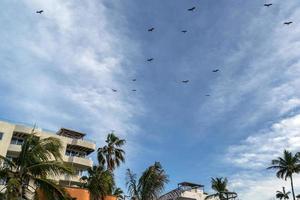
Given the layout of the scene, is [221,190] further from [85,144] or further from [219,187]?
[85,144]

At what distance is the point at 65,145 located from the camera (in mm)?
53125

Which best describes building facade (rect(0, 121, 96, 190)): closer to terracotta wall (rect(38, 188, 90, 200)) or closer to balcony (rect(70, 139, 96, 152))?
balcony (rect(70, 139, 96, 152))

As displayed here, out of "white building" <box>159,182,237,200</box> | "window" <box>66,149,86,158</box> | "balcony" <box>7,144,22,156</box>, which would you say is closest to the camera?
"balcony" <box>7,144,22,156</box>

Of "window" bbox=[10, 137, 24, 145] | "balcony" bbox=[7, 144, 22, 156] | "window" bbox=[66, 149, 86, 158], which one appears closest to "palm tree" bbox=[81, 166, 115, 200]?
"balcony" bbox=[7, 144, 22, 156]

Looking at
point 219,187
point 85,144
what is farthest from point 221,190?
point 85,144

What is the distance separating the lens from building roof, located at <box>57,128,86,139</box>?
5769 cm

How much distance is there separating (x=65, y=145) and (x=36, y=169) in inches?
1449

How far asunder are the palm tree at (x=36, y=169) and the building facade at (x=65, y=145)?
2527 cm

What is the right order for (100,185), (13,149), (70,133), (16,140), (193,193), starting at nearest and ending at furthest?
(100,185), (13,149), (16,140), (70,133), (193,193)

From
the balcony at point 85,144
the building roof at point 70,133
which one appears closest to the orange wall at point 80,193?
the balcony at point 85,144

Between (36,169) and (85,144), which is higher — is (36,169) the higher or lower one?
the lower one

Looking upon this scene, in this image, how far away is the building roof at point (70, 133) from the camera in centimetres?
5769

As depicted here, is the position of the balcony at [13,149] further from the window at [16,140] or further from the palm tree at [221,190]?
the palm tree at [221,190]

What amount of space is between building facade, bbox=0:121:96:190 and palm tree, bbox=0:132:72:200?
25268 mm
